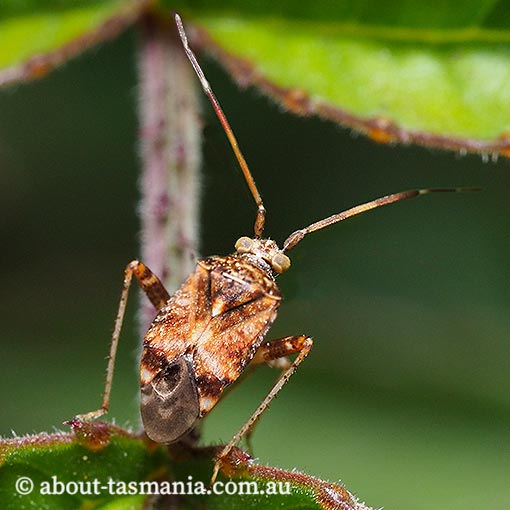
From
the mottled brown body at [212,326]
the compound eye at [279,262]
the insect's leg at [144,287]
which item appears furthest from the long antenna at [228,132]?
the insect's leg at [144,287]

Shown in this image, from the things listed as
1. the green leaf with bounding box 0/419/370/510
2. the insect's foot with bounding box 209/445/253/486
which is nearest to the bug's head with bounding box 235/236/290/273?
the green leaf with bounding box 0/419/370/510

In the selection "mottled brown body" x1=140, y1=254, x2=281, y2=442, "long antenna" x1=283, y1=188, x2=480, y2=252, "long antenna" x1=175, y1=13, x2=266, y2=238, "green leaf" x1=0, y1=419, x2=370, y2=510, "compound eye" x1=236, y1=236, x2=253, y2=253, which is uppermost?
"long antenna" x1=175, y1=13, x2=266, y2=238

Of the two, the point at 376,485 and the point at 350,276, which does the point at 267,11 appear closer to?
the point at 350,276

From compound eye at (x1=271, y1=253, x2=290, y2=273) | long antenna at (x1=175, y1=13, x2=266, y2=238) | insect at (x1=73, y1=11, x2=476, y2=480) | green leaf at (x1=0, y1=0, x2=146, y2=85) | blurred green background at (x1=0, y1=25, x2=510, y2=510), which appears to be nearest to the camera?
insect at (x1=73, y1=11, x2=476, y2=480)

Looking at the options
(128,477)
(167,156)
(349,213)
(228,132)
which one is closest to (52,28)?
(167,156)

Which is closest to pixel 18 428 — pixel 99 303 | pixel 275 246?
pixel 99 303

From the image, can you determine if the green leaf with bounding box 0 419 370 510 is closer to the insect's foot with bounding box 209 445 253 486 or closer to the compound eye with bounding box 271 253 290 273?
the insect's foot with bounding box 209 445 253 486

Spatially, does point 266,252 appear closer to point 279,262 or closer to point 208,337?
point 279,262
